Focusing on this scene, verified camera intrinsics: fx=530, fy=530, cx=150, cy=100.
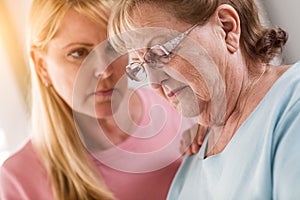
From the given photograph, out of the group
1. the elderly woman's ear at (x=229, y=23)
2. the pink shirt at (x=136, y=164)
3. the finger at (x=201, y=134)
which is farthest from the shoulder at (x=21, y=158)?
the elderly woman's ear at (x=229, y=23)

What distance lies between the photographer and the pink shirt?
101 centimetres

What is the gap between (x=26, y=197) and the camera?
3.35 ft

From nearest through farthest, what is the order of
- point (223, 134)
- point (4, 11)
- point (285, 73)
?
point (285, 73)
point (223, 134)
point (4, 11)

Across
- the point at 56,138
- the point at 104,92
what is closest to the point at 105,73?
the point at 104,92

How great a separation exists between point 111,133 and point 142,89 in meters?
0.11

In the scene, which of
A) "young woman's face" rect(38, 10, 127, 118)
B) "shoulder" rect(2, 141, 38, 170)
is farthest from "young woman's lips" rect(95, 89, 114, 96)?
"shoulder" rect(2, 141, 38, 170)

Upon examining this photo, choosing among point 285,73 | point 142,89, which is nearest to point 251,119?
point 285,73

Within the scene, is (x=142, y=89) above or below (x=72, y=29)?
below

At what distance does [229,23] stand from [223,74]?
0.07m

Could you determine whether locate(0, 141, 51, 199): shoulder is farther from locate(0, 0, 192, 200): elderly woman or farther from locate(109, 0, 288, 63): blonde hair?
locate(109, 0, 288, 63): blonde hair

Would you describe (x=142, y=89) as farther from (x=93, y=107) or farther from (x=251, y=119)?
(x=251, y=119)

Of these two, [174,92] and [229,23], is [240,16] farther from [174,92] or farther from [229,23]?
[174,92]

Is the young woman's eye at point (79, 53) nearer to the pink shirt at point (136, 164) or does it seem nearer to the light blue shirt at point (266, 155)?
the pink shirt at point (136, 164)

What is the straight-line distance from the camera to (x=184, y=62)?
761 millimetres
